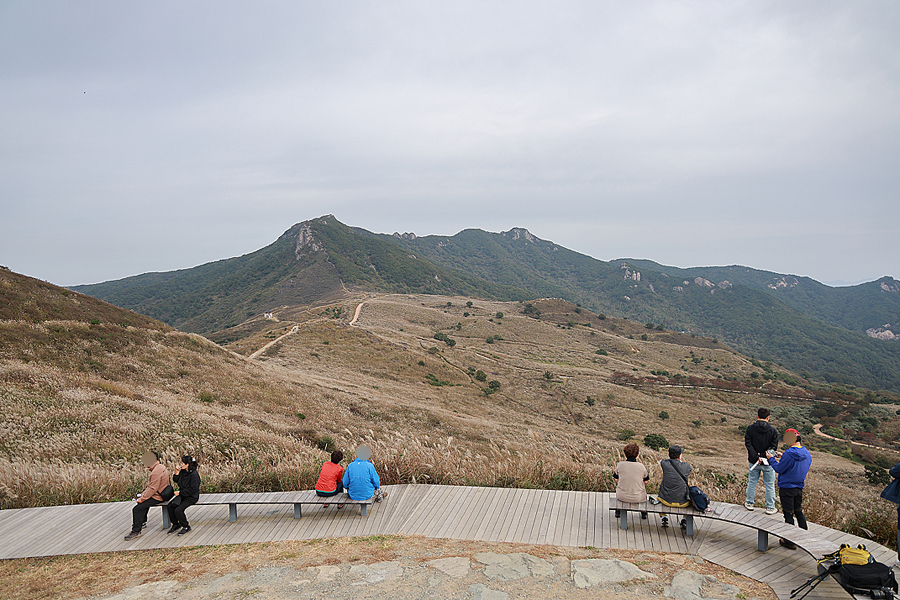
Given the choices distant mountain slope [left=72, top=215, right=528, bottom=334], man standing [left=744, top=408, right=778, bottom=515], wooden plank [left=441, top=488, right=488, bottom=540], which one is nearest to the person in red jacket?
wooden plank [left=441, top=488, right=488, bottom=540]

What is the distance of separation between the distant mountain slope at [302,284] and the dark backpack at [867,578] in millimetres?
112448

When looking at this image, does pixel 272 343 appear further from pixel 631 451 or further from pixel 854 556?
pixel 854 556

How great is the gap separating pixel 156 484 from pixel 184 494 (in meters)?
0.43

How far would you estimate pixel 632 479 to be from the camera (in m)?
6.43

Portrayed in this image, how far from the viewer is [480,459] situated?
9430 millimetres

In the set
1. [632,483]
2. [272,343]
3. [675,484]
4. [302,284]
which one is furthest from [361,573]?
[302,284]

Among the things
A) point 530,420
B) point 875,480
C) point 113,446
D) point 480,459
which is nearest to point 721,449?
point 875,480

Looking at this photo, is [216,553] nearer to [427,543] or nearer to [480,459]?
[427,543]

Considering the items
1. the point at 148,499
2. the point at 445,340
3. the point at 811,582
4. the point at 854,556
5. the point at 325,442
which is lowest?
the point at 445,340

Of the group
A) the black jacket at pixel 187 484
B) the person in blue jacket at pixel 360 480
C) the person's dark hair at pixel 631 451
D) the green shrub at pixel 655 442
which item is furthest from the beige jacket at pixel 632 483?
the green shrub at pixel 655 442

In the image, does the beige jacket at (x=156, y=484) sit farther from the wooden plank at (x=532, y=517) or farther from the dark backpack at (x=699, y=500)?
the dark backpack at (x=699, y=500)

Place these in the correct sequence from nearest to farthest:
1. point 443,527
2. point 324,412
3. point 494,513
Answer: point 443,527
point 494,513
point 324,412

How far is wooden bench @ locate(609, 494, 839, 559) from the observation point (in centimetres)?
524

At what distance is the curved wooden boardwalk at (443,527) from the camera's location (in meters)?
5.84
